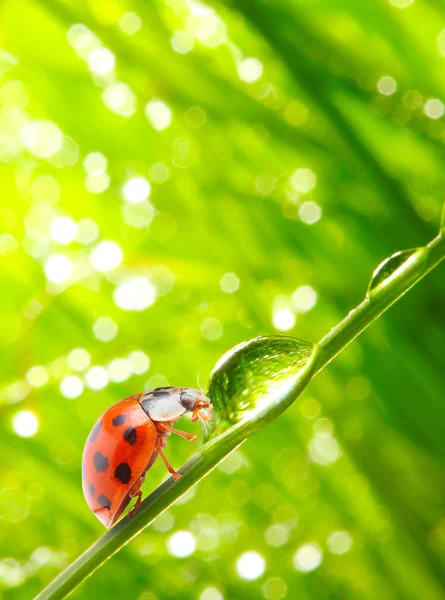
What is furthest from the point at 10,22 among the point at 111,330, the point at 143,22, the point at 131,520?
the point at 131,520

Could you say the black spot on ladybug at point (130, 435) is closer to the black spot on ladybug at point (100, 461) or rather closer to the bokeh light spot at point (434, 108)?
the black spot on ladybug at point (100, 461)

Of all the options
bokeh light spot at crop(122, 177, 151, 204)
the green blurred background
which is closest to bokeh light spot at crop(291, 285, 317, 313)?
the green blurred background

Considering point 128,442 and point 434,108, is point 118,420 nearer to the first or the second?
point 128,442

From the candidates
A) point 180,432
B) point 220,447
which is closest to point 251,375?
point 220,447

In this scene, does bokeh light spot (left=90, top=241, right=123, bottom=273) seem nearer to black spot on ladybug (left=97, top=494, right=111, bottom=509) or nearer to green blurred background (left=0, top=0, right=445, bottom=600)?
green blurred background (left=0, top=0, right=445, bottom=600)

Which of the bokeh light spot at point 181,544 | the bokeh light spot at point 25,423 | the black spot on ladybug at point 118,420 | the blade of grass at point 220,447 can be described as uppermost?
the bokeh light spot at point 25,423

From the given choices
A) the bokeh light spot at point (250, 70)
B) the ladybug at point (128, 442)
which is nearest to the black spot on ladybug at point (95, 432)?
the ladybug at point (128, 442)
